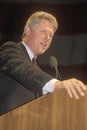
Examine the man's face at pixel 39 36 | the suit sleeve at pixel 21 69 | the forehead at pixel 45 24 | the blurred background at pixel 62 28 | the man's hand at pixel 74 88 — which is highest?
the man's hand at pixel 74 88

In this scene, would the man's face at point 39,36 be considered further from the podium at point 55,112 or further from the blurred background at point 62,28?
the blurred background at point 62,28

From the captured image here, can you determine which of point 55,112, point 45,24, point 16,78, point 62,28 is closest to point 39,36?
point 45,24

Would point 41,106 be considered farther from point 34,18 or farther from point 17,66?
point 34,18

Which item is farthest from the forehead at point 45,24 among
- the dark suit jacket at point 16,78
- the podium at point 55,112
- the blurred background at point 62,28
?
the blurred background at point 62,28

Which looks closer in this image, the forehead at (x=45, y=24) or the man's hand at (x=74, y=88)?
the man's hand at (x=74, y=88)

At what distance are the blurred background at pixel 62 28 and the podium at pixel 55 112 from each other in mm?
2232

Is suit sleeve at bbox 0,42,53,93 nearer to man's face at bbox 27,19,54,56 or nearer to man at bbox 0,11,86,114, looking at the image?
man at bbox 0,11,86,114

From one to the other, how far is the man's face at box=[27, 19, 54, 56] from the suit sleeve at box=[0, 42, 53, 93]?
0.38m

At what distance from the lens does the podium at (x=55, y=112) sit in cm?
113

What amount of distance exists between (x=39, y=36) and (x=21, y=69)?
2.02 feet

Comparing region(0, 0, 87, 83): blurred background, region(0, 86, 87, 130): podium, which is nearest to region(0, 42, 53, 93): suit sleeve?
region(0, 86, 87, 130): podium

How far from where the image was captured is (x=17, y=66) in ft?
→ 4.28

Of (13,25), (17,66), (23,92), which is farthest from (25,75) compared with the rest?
(13,25)

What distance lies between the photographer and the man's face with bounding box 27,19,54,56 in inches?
71.6
